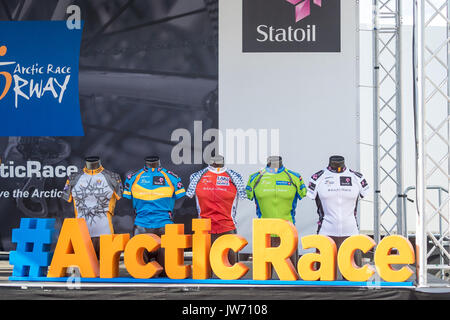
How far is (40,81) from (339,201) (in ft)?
12.8

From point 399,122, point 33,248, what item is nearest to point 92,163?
point 33,248

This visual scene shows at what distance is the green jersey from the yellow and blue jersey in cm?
79

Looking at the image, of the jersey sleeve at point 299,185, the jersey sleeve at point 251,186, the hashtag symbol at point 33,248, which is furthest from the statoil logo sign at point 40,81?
the jersey sleeve at point 299,185

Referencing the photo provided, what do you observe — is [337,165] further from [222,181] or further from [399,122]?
[399,122]

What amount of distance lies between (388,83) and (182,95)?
299cm

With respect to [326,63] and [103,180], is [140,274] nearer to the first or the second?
[103,180]

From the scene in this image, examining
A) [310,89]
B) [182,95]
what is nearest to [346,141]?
[310,89]

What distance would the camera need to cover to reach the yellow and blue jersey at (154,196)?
5.65m

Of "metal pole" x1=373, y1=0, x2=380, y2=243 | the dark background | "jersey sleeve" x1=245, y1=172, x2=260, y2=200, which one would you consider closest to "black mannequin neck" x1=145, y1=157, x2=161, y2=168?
"jersey sleeve" x1=245, y1=172, x2=260, y2=200

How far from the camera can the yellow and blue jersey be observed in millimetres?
5652

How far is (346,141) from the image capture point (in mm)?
7055

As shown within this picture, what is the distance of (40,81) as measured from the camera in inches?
285
